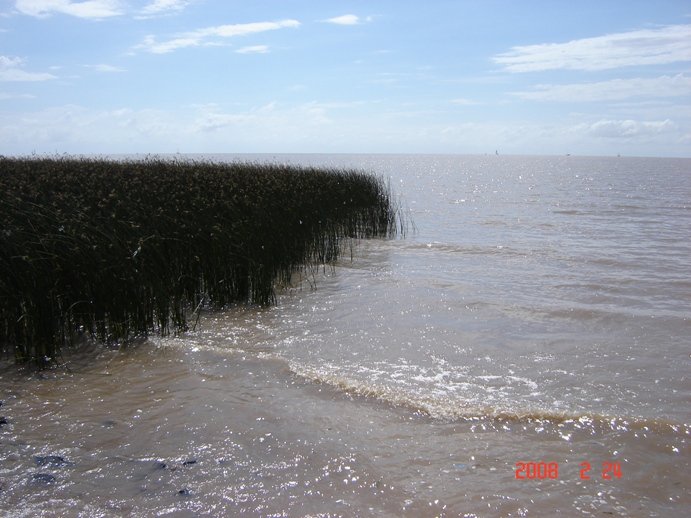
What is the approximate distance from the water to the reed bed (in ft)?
1.10

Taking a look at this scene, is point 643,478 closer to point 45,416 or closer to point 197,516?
point 197,516

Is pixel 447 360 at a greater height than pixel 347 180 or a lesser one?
lesser

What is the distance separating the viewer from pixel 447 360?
16.9ft

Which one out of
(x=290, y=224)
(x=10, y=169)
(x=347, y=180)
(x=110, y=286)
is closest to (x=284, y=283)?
(x=290, y=224)

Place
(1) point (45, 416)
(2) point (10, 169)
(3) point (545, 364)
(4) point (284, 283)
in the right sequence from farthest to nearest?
1. (2) point (10, 169)
2. (4) point (284, 283)
3. (3) point (545, 364)
4. (1) point (45, 416)

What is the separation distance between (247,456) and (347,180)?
39.9ft

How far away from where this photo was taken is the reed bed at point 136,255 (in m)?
4.90
